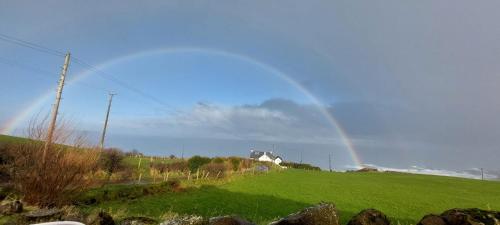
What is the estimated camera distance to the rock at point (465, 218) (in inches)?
373

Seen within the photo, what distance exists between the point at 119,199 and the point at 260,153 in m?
134

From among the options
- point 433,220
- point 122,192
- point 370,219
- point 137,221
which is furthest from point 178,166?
point 433,220

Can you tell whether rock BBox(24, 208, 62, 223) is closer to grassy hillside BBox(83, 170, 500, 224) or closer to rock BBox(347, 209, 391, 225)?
rock BBox(347, 209, 391, 225)

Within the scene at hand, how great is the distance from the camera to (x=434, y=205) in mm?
45844

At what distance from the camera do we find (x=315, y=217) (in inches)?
398

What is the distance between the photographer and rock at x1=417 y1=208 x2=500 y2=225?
9.48 m

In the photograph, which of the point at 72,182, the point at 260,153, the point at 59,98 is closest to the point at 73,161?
the point at 72,182

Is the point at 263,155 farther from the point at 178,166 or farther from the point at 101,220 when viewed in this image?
the point at 101,220

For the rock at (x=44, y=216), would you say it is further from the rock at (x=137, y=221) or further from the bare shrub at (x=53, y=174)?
the bare shrub at (x=53, y=174)

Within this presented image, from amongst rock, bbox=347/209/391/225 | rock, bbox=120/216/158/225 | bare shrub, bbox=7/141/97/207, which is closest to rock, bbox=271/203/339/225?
rock, bbox=347/209/391/225

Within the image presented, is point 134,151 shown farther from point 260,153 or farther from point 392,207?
point 392,207

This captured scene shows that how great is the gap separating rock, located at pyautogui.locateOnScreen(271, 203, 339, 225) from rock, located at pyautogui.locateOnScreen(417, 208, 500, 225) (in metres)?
2.14

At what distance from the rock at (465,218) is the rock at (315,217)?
2.14 m

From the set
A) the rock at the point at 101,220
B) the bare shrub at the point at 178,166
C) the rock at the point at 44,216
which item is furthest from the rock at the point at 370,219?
the bare shrub at the point at 178,166
